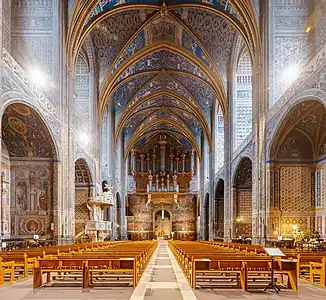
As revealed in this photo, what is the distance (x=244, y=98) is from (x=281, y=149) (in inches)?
475

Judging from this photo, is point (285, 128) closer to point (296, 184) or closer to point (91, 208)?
point (296, 184)

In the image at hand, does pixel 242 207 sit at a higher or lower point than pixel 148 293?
higher

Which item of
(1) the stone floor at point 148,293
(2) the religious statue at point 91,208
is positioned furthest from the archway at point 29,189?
(1) the stone floor at point 148,293

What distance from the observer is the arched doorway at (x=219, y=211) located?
1649 inches

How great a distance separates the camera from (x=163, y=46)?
121 feet

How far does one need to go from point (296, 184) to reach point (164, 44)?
16.9m

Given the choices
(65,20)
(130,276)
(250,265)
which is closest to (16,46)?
(65,20)

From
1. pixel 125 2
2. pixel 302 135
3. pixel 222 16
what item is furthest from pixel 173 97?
pixel 302 135

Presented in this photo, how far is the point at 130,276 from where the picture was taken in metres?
12.7

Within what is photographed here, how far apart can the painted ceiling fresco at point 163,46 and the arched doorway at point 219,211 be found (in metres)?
7.12

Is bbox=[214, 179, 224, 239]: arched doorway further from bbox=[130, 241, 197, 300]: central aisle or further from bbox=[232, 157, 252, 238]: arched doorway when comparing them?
bbox=[130, 241, 197, 300]: central aisle

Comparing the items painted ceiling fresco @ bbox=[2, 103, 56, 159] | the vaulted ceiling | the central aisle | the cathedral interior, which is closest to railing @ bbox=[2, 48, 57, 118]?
the cathedral interior

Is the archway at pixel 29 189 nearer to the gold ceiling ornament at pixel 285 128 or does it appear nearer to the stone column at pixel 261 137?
the stone column at pixel 261 137

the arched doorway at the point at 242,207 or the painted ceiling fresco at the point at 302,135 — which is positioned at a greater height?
the painted ceiling fresco at the point at 302,135
